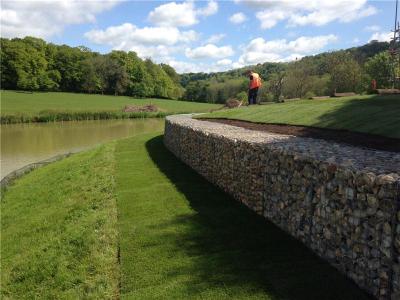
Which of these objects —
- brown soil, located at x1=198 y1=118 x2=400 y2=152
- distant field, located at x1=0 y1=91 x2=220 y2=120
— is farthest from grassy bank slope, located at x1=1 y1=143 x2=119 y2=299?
distant field, located at x1=0 y1=91 x2=220 y2=120

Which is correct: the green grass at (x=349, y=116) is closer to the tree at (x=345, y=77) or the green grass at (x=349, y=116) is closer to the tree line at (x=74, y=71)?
the tree at (x=345, y=77)

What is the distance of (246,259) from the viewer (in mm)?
6461

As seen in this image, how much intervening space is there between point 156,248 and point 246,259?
1.71m

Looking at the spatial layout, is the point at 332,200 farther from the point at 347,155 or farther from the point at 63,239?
the point at 63,239

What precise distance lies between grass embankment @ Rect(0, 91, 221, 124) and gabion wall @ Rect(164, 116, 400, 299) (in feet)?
135

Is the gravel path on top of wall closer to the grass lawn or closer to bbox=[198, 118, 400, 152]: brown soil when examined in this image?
bbox=[198, 118, 400, 152]: brown soil

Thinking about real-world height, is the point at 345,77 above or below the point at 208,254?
above

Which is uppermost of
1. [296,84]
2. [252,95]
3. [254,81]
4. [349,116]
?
[296,84]

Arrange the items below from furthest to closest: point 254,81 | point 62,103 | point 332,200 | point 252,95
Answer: point 62,103 → point 252,95 → point 254,81 → point 332,200

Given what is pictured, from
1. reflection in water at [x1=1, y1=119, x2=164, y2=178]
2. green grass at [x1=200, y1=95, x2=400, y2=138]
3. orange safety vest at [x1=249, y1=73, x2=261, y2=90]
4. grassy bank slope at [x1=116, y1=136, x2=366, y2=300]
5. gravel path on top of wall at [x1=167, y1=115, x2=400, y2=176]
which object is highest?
orange safety vest at [x1=249, y1=73, x2=261, y2=90]

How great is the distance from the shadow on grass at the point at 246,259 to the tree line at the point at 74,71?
279ft

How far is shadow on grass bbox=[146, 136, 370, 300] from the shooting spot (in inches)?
215

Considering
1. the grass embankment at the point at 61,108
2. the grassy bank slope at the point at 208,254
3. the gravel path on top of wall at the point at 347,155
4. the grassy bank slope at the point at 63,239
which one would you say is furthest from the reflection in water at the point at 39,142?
the gravel path on top of wall at the point at 347,155

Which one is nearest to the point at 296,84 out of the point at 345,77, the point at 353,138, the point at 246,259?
the point at 345,77
